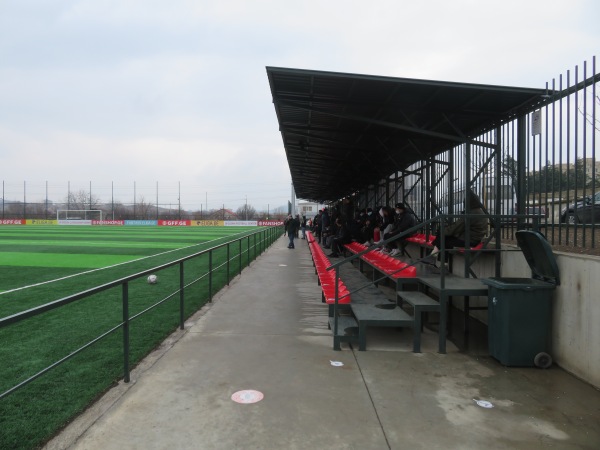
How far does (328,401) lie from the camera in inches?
145

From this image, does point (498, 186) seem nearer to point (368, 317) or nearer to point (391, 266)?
point (391, 266)

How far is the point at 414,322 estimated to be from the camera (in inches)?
Result: 201

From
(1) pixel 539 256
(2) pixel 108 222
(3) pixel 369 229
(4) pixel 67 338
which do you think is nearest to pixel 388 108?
(1) pixel 539 256

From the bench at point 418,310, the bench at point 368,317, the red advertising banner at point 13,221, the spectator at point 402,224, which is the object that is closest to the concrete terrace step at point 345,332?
the bench at point 368,317

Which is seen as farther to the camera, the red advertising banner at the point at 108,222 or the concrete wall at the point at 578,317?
the red advertising banner at the point at 108,222

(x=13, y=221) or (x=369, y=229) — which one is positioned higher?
(x=369, y=229)

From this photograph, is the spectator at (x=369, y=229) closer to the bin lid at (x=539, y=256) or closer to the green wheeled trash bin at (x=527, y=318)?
the bin lid at (x=539, y=256)

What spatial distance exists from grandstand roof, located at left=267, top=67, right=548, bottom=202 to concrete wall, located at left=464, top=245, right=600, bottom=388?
102 inches

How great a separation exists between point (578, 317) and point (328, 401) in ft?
8.89

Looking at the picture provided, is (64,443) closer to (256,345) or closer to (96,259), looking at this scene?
(256,345)

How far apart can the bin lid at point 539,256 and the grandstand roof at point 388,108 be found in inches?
84.9

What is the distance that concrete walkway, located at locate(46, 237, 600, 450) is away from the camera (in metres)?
3.07

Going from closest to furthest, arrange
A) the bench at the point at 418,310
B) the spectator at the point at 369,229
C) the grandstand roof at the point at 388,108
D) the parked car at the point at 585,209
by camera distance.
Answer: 1. the parked car at the point at 585,209
2. the bench at the point at 418,310
3. the grandstand roof at the point at 388,108
4. the spectator at the point at 369,229

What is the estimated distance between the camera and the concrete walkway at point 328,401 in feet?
10.1
